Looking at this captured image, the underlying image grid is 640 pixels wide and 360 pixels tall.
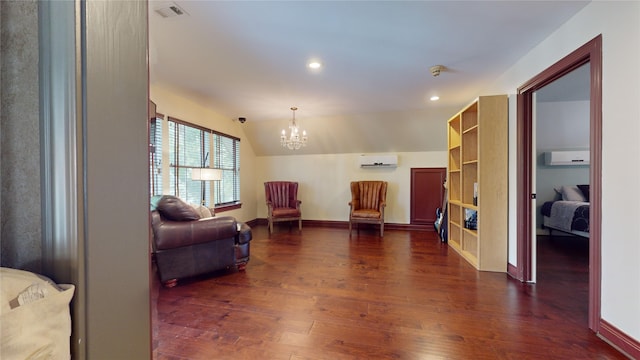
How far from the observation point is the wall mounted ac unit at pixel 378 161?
5055mm

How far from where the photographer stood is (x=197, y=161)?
3963 millimetres

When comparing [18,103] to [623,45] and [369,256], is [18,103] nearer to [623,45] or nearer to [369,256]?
[623,45]

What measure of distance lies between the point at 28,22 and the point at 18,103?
5.8 inches

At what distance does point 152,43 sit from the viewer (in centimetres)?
207

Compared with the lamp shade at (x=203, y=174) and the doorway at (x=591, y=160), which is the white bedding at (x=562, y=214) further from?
the lamp shade at (x=203, y=174)

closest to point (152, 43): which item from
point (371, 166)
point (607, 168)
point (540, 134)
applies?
point (607, 168)

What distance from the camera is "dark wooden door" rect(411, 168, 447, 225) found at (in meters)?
4.89

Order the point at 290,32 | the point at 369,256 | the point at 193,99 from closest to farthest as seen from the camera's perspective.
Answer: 1. the point at 290,32
2. the point at 369,256
3. the point at 193,99

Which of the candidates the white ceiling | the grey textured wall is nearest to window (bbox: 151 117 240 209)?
the white ceiling

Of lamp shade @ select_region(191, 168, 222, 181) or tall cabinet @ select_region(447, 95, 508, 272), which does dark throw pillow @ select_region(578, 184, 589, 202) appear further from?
lamp shade @ select_region(191, 168, 222, 181)

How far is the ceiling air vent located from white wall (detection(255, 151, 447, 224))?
13.0ft

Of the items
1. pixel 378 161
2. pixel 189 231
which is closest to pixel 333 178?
pixel 378 161

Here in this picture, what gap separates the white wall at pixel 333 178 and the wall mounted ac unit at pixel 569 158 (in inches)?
68.7

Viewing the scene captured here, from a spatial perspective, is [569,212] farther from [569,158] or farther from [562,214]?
[569,158]
